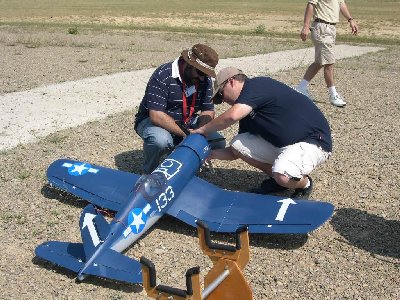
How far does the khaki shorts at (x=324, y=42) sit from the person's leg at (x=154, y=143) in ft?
16.6

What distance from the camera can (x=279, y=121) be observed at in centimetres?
584

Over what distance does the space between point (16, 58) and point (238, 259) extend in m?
14.3

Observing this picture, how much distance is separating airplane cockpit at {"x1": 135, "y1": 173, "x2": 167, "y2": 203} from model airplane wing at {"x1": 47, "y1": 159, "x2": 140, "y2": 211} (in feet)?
1.83

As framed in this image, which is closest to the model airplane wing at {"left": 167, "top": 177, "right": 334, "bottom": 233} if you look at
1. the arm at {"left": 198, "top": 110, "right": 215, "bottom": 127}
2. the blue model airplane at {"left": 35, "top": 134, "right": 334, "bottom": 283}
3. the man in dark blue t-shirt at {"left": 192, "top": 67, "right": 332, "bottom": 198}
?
the blue model airplane at {"left": 35, "top": 134, "right": 334, "bottom": 283}

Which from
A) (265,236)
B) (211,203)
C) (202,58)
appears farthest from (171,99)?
(265,236)

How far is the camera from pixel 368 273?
493 centimetres

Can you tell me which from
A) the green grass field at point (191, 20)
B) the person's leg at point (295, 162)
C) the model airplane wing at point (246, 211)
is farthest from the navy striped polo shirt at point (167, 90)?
the green grass field at point (191, 20)

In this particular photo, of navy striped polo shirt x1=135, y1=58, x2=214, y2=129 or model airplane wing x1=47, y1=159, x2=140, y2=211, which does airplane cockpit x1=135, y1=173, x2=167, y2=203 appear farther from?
navy striped polo shirt x1=135, y1=58, x2=214, y2=129

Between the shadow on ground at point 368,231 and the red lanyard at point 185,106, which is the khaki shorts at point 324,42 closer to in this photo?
the red lanyard at point 185,106

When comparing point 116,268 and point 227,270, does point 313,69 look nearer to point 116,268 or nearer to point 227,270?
point 116,268

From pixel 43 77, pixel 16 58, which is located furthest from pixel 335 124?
pixel 16 58

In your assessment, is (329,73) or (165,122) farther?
(329,73)

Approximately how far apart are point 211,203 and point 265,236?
653mm

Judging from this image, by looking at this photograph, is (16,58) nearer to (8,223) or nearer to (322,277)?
(8,223)
